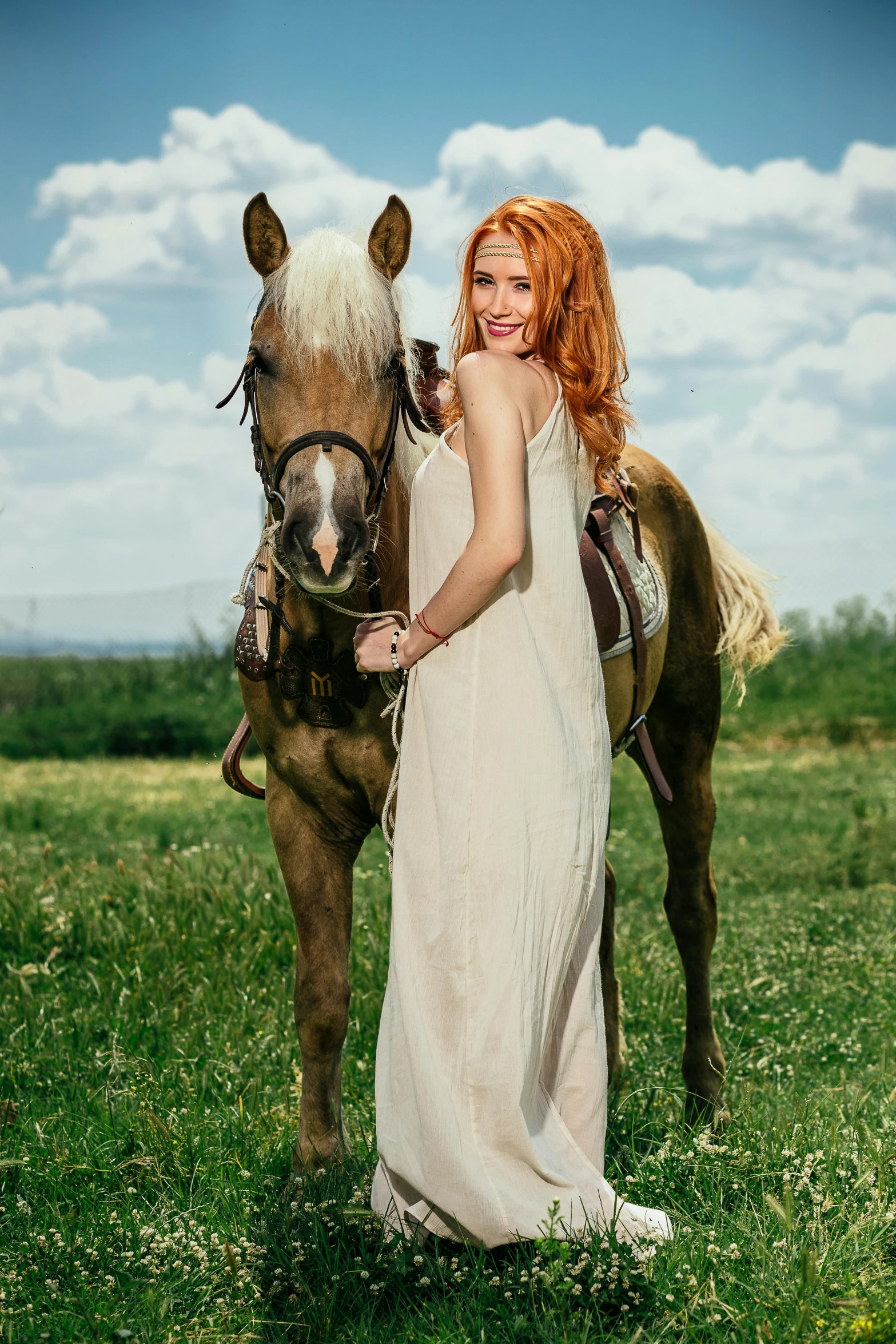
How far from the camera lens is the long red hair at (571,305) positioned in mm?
2422

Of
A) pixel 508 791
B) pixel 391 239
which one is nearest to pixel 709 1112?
pixel 508 791

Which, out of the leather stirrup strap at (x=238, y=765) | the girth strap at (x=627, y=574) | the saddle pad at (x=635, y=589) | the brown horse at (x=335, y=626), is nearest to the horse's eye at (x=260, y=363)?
the brown horse at (x=335, y=626)

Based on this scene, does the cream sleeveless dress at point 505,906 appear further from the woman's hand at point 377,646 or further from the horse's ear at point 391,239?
the horse's ear at point 391,239

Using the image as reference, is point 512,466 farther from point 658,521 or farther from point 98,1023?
point 98,1023

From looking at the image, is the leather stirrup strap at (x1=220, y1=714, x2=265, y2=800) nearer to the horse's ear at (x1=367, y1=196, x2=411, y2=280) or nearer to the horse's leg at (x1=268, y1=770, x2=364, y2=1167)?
the horse's leg at (x1=268, y1=770, x2=364, y2=1167)

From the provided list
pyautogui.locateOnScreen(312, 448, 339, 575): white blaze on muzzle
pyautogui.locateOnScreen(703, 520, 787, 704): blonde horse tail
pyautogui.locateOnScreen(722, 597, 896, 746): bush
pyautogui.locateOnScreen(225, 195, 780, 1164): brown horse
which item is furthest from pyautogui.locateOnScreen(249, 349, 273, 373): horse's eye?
pyautogui.locateOnScreen(722, 597, 896, 746): bush

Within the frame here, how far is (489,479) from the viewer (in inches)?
90.4

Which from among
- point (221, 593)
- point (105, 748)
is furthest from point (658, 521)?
point (221, 593)

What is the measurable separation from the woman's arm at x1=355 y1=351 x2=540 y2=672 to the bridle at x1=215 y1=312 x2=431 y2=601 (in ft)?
0.91

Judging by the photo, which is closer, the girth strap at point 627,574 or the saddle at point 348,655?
the saddle at point 348,655

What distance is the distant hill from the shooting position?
19344mm

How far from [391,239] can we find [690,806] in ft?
7.78

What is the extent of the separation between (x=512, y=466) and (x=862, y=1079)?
2.51m

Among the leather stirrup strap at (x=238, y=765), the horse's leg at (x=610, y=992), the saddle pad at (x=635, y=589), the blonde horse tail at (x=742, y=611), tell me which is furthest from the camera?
the blonde horse tail at (x=742, y=611)
